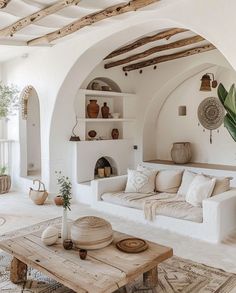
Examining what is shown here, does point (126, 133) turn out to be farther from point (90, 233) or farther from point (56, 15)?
point (90, 233)

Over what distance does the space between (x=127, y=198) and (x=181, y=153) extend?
7.47 feet

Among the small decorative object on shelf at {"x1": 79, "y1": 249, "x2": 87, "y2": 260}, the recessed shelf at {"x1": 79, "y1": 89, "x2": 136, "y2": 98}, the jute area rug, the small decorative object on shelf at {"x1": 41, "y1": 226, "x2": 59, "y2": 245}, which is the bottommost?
the jute area rug

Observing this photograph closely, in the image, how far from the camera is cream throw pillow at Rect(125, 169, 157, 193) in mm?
5027

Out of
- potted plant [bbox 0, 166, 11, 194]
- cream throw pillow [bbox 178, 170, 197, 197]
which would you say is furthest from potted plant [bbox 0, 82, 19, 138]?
cream throw pillow [bbox 178, 170, 197, 197]

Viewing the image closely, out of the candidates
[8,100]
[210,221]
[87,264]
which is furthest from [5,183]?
[87,264]

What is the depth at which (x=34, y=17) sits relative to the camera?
13.8 feet

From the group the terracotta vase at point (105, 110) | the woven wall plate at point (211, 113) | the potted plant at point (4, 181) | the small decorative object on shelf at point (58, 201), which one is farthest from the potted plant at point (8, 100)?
the woven wall plate at point (211, 113)

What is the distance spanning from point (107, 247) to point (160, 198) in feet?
6.82

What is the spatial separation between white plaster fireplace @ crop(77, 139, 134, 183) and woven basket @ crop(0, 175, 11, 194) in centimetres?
168

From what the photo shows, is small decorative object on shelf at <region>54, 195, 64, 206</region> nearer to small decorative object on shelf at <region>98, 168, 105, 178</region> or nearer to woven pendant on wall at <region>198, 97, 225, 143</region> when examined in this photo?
small decorative object on shelf at <region>98, 168, 105, 178</region>

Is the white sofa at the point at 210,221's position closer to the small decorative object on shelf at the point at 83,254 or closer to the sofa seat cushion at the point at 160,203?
the sofa seat cushion at the point at 160,203

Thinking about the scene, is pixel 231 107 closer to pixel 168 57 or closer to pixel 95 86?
pixel 168 57

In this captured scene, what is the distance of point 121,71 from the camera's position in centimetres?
713

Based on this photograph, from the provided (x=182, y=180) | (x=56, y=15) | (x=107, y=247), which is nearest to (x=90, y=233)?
(x=107, y=247)
